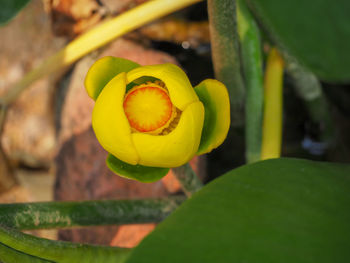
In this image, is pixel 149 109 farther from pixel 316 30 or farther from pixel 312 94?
pixel 312 94

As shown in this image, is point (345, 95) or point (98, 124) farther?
point (345, 95)

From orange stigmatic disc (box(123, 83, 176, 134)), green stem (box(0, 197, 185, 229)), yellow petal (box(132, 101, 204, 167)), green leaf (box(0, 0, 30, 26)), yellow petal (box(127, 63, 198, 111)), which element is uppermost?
green leaf (box(0, 0, 30, 26))

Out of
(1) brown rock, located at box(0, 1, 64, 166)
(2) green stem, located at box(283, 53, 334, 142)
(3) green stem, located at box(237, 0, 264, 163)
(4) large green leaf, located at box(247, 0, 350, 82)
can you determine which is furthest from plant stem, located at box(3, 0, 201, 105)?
(4) large green leaf, located at box(247, 0, 350, 82)

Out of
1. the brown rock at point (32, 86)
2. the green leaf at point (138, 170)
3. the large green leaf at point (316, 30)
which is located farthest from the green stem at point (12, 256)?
the brown rock at point (32, 86)

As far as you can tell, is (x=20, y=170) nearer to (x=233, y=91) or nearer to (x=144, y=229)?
(x=144, y=229)

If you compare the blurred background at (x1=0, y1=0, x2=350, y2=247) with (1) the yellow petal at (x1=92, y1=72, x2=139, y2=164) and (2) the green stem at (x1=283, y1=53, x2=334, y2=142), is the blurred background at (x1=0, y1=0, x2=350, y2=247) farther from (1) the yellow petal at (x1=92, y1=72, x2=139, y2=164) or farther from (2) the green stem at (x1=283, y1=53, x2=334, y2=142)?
(1) the yellow petal at (x1=92, y1=72, x2=139, y2=164)

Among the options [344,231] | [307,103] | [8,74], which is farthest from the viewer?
[8,74]

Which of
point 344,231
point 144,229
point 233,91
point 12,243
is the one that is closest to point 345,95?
point 233,91
